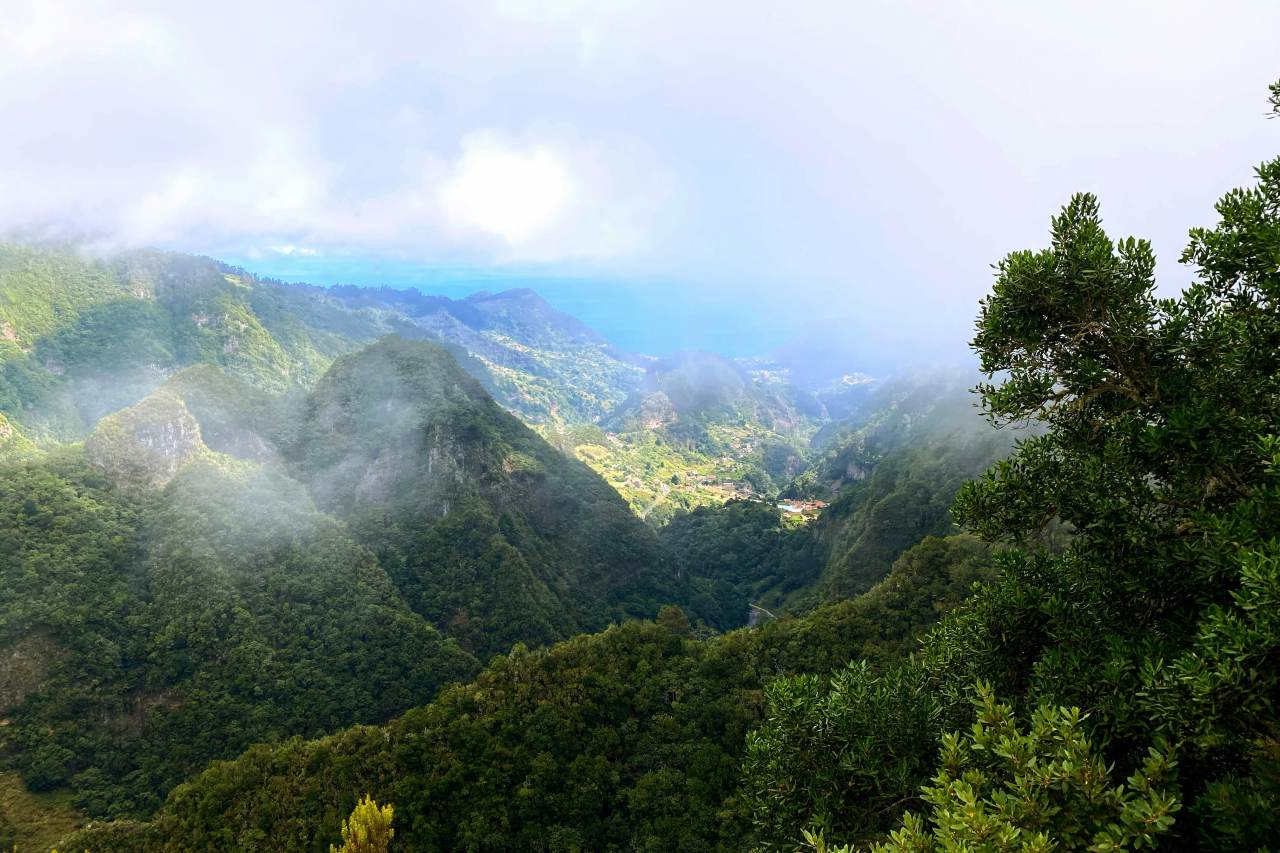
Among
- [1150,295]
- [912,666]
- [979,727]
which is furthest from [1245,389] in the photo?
[912,666]

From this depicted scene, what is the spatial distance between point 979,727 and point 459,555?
313 feet

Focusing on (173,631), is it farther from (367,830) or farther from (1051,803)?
(1051,803)

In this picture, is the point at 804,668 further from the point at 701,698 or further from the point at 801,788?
the point at 801,788

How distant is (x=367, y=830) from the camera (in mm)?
15883

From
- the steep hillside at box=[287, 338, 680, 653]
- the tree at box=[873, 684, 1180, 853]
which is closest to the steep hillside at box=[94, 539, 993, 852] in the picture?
the tree at box=[873, 684, 1180, 853]

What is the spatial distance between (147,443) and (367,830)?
280 ft

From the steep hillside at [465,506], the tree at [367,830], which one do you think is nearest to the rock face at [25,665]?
the steep hillside at [465,506]

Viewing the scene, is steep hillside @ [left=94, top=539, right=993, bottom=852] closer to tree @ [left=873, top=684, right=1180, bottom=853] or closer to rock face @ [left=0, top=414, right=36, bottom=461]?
tree @ [left=873, top=684, right=1180, bottom=853]

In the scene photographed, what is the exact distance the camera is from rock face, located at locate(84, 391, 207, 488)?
247 feet

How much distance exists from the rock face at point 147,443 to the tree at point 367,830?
82.5 m

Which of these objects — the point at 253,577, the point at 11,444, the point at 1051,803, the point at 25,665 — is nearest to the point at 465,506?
the point at 253,577

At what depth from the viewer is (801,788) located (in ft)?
38.3

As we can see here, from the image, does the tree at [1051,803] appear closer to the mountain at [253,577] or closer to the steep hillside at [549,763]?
the steep hillside at [549,763]

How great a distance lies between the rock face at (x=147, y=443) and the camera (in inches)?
2960
